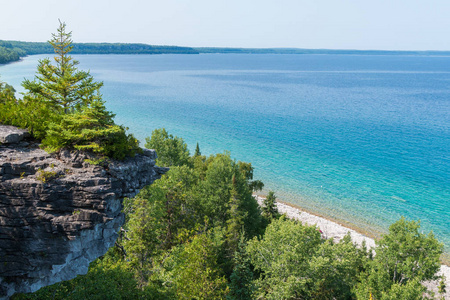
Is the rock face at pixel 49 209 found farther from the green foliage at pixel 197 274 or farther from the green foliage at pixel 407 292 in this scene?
the green foliage at pixel 407 292

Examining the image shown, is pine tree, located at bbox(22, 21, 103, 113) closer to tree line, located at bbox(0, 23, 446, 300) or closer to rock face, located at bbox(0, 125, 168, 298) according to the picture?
tree line, located at bbox(0, 23, 446, 300)

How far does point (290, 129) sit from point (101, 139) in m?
77.0

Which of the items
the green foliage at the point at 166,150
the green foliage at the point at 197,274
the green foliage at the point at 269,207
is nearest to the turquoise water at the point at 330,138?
the green foliage at the point at 269,207

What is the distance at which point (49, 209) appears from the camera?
12562 millimetres

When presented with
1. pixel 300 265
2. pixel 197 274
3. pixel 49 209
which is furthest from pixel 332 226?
pixel 49 209

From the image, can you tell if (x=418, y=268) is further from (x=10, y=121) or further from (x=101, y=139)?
(x=10, y=121)

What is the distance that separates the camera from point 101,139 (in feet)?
43.2

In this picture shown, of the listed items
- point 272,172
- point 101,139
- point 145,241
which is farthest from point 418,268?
point 272,172

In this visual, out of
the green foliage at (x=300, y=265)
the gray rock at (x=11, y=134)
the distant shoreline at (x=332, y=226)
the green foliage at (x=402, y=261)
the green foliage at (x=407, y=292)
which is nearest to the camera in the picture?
the gray rock at (x=11, y=134)

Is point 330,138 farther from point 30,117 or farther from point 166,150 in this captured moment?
point 30,117

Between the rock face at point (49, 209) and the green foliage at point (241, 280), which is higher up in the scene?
the rock face at point (49, 209)

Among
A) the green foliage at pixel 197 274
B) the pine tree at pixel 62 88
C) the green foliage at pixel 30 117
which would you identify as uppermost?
the pine tree at pixel 62 88

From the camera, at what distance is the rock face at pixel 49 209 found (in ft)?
40.7

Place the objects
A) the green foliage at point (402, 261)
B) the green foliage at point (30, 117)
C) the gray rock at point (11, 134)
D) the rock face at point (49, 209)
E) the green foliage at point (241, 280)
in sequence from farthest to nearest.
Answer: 1. the green foliage at point (241, 280)
2. the green foliage at point (402, 261)
3. the green foliage at point (30, 117)
4. the gray rock at point (11, 134)
5. the rock face at point (49, 209)
